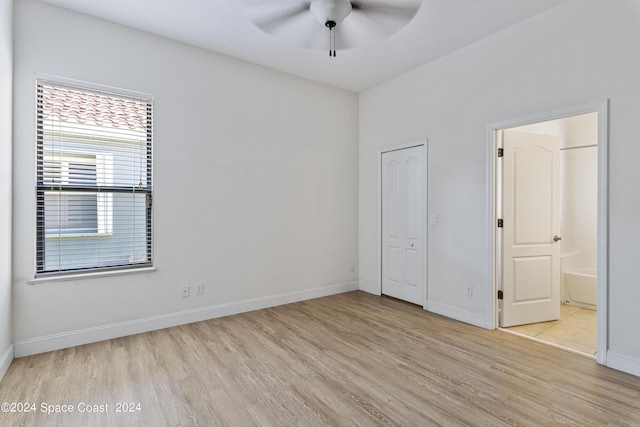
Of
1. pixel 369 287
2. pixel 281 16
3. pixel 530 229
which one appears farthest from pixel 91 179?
pixel 530 229

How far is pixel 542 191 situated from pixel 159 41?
446cm

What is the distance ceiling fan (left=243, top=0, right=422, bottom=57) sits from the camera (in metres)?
1.92

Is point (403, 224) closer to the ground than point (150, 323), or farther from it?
farther from it

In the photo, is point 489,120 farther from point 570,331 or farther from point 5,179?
point 5,179

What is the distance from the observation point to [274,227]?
4242mm

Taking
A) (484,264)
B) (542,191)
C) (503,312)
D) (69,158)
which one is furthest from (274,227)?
(542,191)

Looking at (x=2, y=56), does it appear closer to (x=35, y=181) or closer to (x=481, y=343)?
(x=35, y=181)

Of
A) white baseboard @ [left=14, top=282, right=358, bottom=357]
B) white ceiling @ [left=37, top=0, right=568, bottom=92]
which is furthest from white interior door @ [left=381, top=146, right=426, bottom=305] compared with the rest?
white ceiling @ [left=37, top=0, right=568, bottom=92]

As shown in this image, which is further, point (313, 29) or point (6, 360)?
point (6, 360)

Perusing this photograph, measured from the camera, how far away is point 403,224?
446 cm

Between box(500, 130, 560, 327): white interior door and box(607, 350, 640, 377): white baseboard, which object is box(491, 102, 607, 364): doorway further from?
box(607, 350, 640, 377): white baseboard

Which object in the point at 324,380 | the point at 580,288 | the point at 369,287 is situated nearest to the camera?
the point at 324,380

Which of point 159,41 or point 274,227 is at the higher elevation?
point 159,41

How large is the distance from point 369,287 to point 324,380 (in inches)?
103
